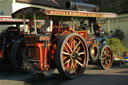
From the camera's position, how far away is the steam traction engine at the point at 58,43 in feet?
17.5

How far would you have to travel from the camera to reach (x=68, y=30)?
19.4ft

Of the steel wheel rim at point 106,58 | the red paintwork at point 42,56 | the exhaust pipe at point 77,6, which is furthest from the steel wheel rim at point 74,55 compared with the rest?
the steel wheel rim at point 106,58

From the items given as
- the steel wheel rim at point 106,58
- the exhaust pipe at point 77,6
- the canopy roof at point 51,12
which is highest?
the exhaust pipe at point 77,6

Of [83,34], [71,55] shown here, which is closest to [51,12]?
[71,55]

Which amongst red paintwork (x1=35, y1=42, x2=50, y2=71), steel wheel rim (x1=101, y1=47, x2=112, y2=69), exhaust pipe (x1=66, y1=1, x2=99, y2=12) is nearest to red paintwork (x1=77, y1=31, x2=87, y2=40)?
exhaust pipe (x1=66, y1=1, x2=99, y2=12)

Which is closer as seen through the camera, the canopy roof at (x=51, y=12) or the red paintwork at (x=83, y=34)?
the canopy roof at (x=51, y=12)

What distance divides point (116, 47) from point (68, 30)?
485 centimetres

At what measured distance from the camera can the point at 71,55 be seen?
18.9 ft

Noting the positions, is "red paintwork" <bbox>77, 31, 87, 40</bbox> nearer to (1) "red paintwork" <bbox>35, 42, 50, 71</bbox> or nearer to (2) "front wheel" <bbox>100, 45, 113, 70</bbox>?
(2) "front wheel" <bbox>100, 45, 113, 70</bbox>

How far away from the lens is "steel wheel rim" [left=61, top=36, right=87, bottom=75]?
562 centimetres

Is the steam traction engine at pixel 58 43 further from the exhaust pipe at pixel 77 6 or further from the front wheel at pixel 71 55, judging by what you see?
the exhaust pipe at pixel 77 6

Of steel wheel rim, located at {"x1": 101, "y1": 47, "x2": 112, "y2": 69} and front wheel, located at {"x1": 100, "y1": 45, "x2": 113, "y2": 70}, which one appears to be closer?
front wheel, located at {"x1": 100, "y1": 45, "x2": 113, "y2": 70}

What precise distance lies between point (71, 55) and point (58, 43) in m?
0.63

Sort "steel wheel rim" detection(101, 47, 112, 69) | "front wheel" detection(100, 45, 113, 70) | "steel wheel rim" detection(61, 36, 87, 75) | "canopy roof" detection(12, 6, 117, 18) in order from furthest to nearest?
"steel wheel rim" detection(101, 47, 112, 69)
"front wheel" detection(100, 45, 113, 70)
"steel wheel rim" detection(61, 36, 87, 75)
"canopy roof" detection(12, 6, 117, 18)
